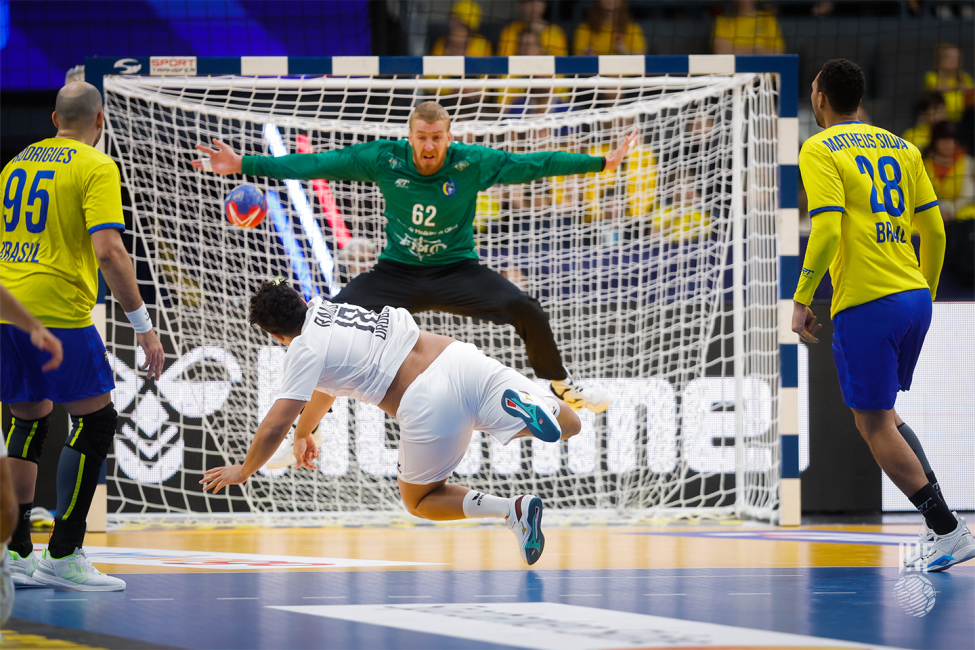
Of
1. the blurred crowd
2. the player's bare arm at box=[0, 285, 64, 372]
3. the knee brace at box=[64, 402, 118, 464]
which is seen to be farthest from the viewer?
the blurred crowd

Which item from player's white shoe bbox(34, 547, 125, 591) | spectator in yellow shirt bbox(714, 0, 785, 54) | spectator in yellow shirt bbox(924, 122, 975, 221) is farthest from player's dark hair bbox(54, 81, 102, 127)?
spectator in yellow shirt bbox(714, 0, 785, 54)

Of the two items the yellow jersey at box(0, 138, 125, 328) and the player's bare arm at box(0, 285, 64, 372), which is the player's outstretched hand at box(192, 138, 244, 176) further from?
the player's bare arm at box(0, 285, 64, 372)

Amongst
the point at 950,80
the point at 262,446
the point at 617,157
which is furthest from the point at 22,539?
the point at 950,80

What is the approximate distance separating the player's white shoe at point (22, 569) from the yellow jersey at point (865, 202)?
3593mm

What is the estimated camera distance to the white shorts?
14.2ft

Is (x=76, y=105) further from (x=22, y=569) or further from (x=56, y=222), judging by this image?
(x=22, y=569)

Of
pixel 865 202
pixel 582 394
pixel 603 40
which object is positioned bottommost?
pixel 582 394

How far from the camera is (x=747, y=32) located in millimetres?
10906

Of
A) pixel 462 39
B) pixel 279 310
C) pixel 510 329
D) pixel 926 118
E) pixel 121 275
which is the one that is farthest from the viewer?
pixel 462 39

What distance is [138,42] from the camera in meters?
10.6

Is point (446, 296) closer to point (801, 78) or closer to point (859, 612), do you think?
point (859, 612)

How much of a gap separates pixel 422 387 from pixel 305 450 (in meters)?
0.73

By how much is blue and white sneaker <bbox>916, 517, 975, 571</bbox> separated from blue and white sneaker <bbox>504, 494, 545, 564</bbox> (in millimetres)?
1690

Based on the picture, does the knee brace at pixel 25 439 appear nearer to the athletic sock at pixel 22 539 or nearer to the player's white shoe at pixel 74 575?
the athletic sock at pixel 22 539
